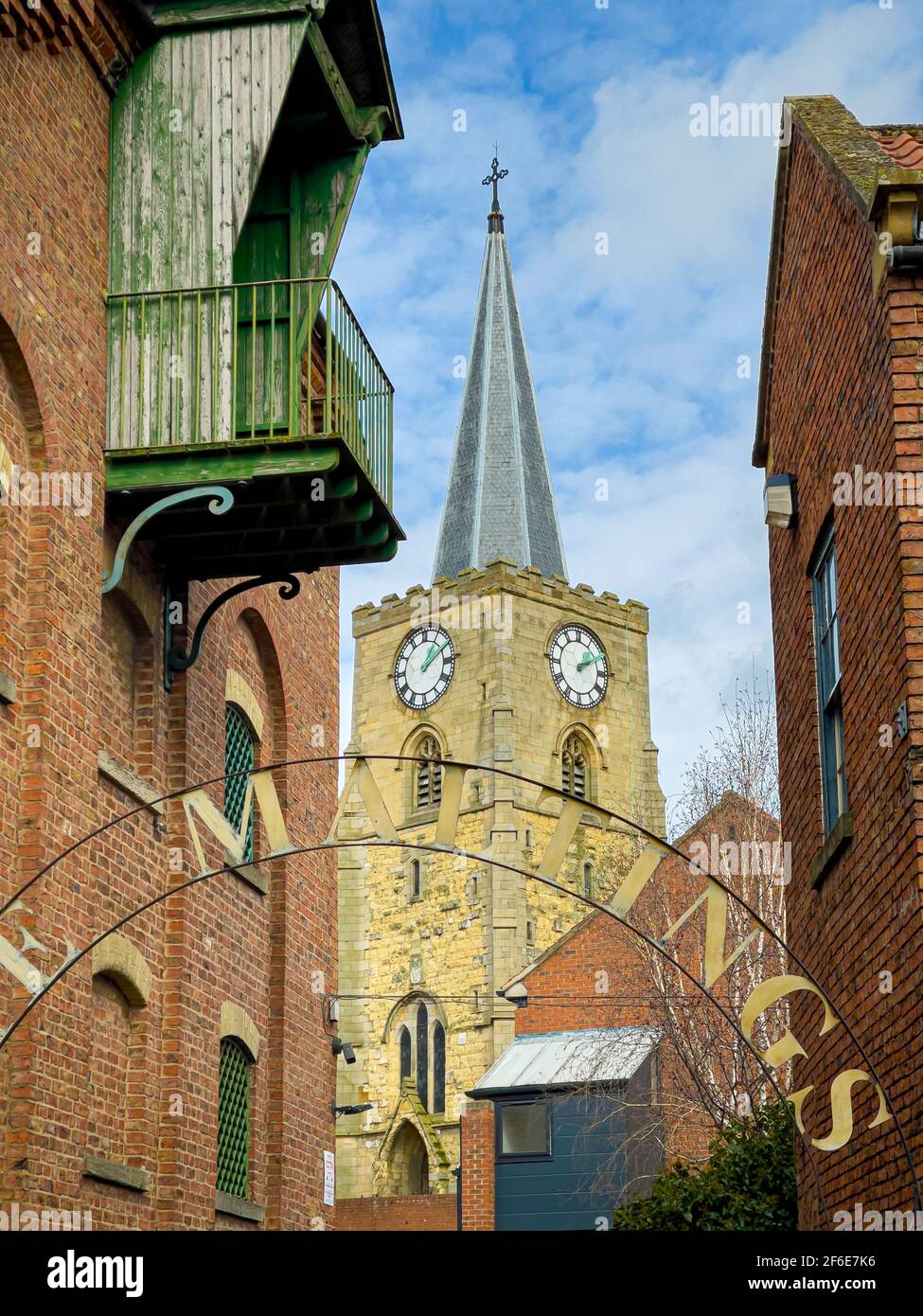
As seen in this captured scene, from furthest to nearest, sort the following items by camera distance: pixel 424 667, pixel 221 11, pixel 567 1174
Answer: pixel 424 667 → pixel 567 1174 → pixel 221 11

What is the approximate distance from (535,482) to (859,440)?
70232mm

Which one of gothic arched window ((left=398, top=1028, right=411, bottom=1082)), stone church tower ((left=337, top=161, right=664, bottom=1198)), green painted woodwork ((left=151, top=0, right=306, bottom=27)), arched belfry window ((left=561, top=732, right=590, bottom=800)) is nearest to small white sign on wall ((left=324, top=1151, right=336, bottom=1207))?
green painted woodwork ((left=151, top=0, right=306, bottom=27))

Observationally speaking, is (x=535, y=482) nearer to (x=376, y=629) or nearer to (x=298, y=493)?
(x=376, y=629)

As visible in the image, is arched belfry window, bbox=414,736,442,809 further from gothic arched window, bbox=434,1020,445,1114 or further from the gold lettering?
the gold lettering

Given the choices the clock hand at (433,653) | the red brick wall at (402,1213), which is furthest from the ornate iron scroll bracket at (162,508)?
the clock hand at (433,653)

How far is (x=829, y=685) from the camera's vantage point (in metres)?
12.2

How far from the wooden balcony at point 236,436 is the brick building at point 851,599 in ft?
9.92

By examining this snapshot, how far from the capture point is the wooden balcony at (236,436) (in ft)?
41.8

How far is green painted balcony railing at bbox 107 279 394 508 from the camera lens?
12.9 meters

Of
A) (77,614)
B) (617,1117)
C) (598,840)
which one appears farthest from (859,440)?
(598,840)

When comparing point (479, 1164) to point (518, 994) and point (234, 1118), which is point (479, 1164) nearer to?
point (518, 994)

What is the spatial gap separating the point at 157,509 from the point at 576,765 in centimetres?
6226

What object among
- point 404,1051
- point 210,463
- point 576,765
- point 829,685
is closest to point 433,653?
point 576,765

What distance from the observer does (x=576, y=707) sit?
7419 centimetres
